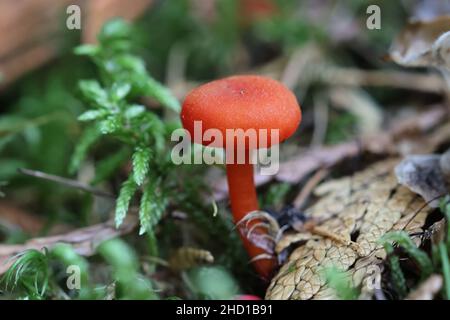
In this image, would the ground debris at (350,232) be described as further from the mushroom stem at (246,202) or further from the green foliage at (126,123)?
the green foliage at (126,123)

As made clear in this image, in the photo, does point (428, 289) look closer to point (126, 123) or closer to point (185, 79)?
point (126, 123)

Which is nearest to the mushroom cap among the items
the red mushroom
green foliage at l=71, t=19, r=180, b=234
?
the red mushroom

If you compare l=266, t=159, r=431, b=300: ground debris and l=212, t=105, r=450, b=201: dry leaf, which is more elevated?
l=212, t=105, r=450, b=201: dry leaf

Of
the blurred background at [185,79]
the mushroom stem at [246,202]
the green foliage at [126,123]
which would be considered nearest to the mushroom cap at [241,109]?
the mushroom stem at [246,202]

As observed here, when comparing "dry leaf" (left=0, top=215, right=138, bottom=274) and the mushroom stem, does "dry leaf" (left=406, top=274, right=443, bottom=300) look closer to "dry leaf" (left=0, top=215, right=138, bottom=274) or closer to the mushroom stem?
the mushroom stem

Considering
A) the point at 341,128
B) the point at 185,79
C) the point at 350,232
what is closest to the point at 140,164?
the point at 350,232
